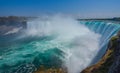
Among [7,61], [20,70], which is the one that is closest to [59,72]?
[20,70]

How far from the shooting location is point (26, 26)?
291 ft

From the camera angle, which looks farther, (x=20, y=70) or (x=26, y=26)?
(x=26, y=26)

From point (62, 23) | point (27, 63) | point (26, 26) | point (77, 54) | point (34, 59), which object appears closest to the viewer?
point (27, 63)

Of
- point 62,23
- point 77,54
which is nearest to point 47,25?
point 62,23

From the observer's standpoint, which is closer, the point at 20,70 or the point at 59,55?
the point at 20,70

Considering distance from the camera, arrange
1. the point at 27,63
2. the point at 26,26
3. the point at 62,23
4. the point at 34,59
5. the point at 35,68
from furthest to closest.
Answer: the point at 26,26 → the point at 62,23 → the point at 34,59 → the point at 27,63 → the point at 35,68

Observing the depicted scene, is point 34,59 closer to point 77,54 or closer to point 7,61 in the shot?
point 7,61

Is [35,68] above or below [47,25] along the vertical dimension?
below

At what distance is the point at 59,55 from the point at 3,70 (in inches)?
351

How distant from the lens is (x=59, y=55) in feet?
104

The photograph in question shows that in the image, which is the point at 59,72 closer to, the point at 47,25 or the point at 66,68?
the point at 66,68

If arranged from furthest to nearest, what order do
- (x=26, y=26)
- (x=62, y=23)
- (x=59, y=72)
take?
(x=26, y=26) < (x=62, y=23) < (x=59, y=72)

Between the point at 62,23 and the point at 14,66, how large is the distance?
56505mm

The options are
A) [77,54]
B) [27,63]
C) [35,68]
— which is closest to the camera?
[35,68]
